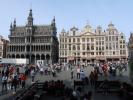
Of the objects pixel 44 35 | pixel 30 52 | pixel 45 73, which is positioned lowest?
pixel 45 73

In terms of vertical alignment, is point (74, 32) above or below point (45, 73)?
above

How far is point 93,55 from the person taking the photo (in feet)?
347

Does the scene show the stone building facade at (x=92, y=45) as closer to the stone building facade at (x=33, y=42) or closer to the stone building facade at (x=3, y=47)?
the stone building facade at (x=33, y=42)

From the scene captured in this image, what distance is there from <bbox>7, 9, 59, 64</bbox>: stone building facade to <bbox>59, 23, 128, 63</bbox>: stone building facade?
485 centimetres

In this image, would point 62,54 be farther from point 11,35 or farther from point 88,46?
point 11,35

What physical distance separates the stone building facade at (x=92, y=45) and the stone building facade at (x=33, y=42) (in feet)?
15.9

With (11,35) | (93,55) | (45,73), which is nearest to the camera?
(45,73)

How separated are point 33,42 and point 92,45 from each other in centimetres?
2366

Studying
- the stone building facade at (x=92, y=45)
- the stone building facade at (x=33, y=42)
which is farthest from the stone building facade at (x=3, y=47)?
the stone building facade at (x=92, y=45)

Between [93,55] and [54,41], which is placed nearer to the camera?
[93,55]

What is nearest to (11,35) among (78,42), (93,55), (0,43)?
(0,43)

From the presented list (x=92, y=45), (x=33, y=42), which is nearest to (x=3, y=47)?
(x=33, y=42)

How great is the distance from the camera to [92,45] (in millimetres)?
106875

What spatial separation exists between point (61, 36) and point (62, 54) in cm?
713
